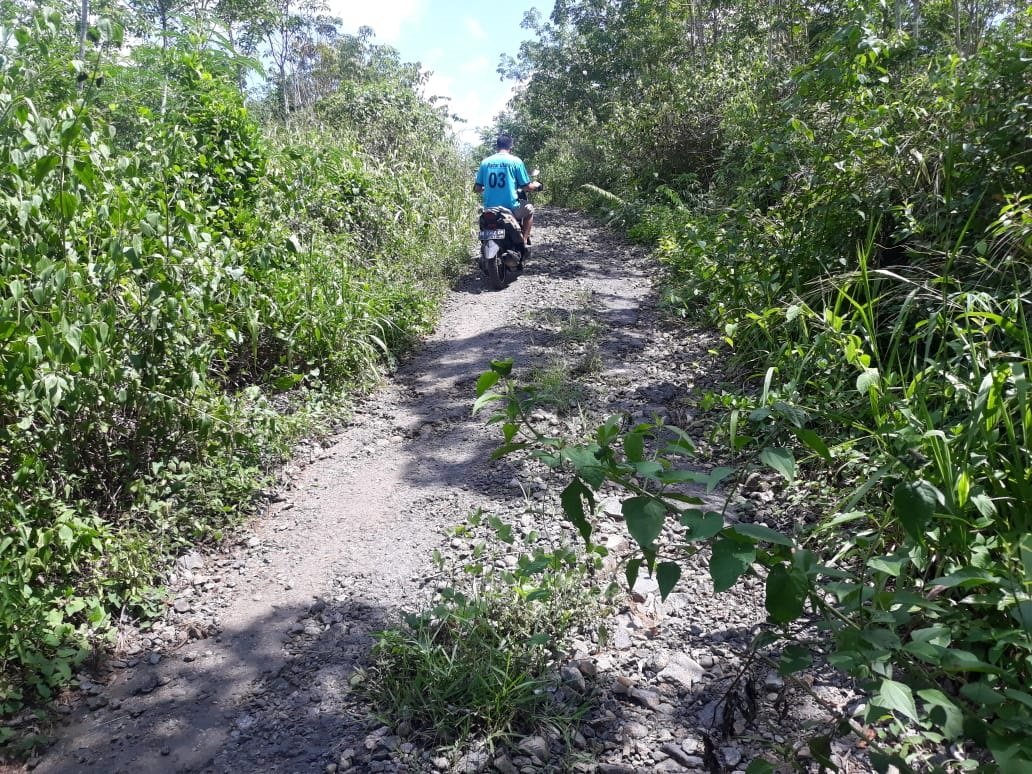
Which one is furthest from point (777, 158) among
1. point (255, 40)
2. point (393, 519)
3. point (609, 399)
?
point (255, 40)

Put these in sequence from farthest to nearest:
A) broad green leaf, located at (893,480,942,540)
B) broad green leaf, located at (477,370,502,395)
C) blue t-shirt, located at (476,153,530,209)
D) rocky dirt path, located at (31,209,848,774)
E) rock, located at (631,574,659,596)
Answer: blue t-shirt, located at (476,153,530,209) → rock, located at (631,574,659,596) → rocky dirt path, located at (31,209,848,774) → broad green leaf, located at (477,370,502,395) → broad green leaf, located at (893,480,942,540)

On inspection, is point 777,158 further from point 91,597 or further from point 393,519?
point 91,597

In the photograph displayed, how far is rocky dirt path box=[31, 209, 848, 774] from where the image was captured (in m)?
2.21

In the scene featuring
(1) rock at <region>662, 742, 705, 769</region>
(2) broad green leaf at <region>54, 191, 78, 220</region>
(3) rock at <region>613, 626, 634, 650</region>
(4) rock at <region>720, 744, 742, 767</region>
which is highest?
(2) broad green leaf at <region>54, 191, 78, 220</region>

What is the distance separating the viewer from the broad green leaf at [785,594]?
1351 millimetres

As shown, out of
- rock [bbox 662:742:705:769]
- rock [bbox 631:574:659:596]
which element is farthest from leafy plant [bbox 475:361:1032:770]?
rock [bbox 631:574:659:596]

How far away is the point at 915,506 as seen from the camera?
4.41 ft

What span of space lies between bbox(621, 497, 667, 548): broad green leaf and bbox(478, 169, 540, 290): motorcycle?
6.82 meters

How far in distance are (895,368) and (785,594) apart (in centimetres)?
276

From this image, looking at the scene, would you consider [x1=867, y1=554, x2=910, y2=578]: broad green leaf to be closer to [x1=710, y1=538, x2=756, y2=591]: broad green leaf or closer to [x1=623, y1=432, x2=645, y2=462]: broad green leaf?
[x1=710, y1=538, x2=756, y2=591]: broad green leaf

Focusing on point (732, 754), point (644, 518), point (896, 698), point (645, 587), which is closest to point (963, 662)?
point (896, 698)

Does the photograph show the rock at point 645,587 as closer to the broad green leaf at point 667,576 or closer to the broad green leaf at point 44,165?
the broad green leaf at point 667,576

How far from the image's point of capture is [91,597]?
286 centimetres

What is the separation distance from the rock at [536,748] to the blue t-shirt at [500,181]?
7.18 m
